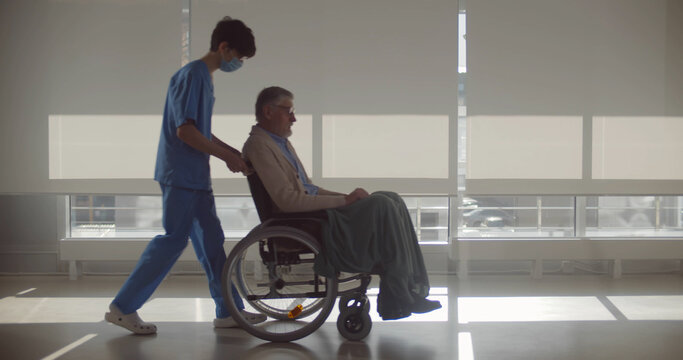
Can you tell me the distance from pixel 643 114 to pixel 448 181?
137 centimetres

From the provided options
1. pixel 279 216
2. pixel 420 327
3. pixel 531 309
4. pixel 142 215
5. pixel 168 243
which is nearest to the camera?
pixel 279 216

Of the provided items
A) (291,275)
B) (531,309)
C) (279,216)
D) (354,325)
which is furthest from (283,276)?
(531,309)

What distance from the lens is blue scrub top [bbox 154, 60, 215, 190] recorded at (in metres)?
2.59

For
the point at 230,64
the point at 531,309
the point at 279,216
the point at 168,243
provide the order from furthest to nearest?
the point at 531,309, the point at 230,64, the point at 168,243, the point at 279,216

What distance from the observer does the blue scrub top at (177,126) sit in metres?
2.59

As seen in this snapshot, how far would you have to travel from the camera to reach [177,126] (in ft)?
8.45

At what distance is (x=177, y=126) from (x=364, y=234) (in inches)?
34.0

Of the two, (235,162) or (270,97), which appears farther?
(270,97)

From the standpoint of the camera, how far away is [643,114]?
4.23 meters

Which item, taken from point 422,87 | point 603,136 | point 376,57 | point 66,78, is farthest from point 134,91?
point 603,136

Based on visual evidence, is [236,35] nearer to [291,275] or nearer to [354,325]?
[291,275]

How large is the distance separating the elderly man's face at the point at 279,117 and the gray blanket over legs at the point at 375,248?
47 cm

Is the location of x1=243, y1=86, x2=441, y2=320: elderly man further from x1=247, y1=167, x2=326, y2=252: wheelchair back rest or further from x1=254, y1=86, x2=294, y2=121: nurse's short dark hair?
x1=254, y1=86, x2=294, y2=121: nurse's short dark hair

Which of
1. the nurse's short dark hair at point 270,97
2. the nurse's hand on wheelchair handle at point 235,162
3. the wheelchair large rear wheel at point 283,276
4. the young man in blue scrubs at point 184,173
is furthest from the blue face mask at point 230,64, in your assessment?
the wheelchair large rear wheel at point 283,276
